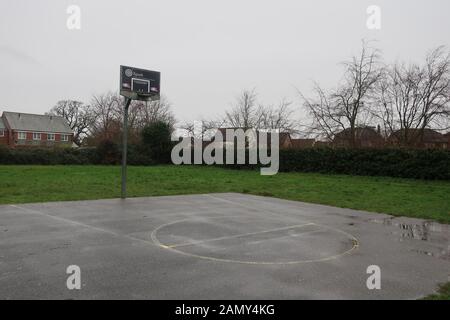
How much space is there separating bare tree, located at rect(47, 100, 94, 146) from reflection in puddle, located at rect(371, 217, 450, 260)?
66.9 metres

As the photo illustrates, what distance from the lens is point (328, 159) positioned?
1074 inches

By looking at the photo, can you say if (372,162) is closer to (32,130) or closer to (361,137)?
(361,137)

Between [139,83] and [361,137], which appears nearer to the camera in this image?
[139,83]

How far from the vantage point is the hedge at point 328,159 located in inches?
869

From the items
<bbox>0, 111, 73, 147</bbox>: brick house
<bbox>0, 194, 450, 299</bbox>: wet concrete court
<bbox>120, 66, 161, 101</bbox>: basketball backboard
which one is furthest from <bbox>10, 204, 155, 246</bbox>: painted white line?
<bbox>0, 111, 73, 147</bbox>: brick house

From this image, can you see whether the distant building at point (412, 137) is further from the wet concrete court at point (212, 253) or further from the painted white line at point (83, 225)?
the painted white line at point (83, 225)

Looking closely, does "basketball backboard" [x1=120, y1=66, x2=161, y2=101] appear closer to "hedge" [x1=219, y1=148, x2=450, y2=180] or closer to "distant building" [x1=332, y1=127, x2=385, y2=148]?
"hedge" [x1=219, y1=148, x2=450, y2=180]

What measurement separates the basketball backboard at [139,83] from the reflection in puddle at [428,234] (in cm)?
794

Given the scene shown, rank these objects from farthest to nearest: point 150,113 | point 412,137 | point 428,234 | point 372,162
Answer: point 150,113 < point 412,137 < point 372,162 < point 428,234

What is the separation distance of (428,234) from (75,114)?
231 ft

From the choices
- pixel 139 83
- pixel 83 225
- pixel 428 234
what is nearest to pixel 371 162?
pixel 428 234

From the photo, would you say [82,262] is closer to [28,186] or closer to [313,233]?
[313,233]

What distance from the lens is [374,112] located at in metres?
31.4
